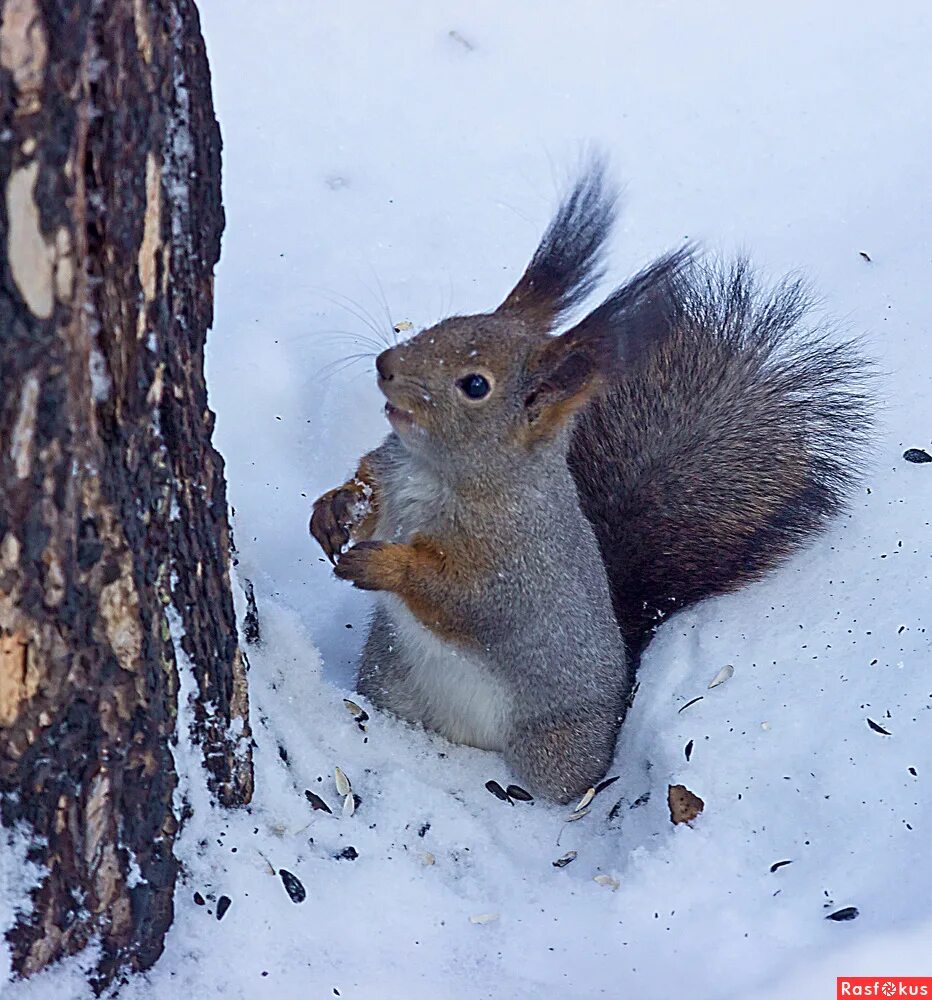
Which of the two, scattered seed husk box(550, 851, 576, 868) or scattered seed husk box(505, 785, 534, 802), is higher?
scattered seed husk box(505, 785, 534, 802)

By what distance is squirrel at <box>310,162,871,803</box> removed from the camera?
6.16 feet

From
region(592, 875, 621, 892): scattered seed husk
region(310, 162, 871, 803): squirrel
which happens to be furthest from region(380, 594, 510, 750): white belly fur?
region(592, 875, 621, 892): scattered seed husk

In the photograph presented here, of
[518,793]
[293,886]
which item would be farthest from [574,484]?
[293,886]

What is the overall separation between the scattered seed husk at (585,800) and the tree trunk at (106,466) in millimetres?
638

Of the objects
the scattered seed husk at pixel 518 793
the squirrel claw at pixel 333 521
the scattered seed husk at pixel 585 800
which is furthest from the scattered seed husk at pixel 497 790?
the squirrel claw at pixel 333 521

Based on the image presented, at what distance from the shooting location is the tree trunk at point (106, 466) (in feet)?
3.31

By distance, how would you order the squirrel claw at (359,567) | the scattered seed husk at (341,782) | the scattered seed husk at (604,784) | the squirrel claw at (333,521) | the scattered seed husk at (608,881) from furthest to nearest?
1. the squirrel claw at (333,521)
2. the scattered seed husk at (604,784)
3. the squirrel claw at (359,567)
4. the scattered seed husk at (341,782)
5. the scattered seed husk at (608,881)

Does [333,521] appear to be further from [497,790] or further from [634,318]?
[634,318]

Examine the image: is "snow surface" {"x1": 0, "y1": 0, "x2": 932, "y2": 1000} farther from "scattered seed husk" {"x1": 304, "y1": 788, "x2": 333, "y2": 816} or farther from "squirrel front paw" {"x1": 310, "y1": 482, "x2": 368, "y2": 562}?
"squirrel front paw" {"x1": 310, "y1": 482, "x2": 368, "y2": 562}

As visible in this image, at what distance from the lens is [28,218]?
0.98 metres

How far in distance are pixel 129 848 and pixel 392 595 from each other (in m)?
0.74

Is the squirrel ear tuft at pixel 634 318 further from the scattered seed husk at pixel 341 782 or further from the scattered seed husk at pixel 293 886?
the scattered seed husk at pixel 293 886

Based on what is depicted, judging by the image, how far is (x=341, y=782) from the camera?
179cm

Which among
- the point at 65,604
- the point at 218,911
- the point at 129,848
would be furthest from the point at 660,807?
the point at 65,604
